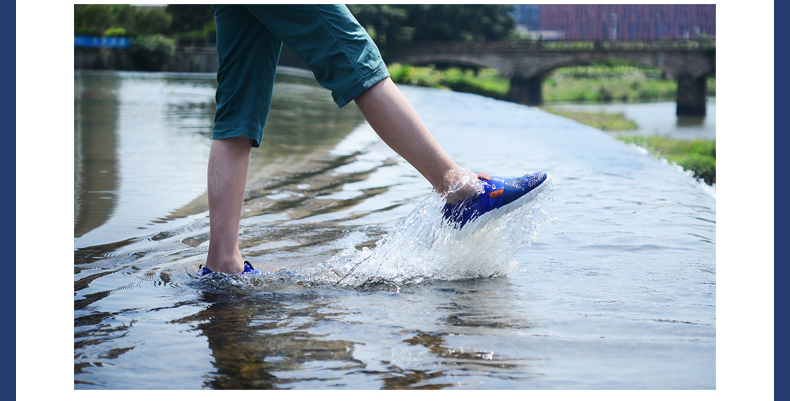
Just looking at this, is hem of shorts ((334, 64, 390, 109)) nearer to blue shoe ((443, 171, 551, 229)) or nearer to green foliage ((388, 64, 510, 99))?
blue shoe ((443, 171, 551, 229))

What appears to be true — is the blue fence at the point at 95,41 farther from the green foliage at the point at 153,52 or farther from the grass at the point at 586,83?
the grass at the point at 586,83

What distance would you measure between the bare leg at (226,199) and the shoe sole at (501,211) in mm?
701

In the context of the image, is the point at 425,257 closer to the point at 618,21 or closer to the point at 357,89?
the point at 357,89

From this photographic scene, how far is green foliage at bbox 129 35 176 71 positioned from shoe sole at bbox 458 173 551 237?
110ft

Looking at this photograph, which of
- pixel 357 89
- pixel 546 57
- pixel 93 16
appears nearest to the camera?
pixel 357 89

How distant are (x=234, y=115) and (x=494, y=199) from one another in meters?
0.85

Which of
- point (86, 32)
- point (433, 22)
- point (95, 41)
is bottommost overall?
point (95, 41)

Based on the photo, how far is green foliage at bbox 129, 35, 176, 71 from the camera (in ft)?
108

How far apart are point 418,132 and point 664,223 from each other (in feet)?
4.73

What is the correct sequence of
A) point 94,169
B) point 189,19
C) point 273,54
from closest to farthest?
point 273,54 < point 94,169 < point 189,19

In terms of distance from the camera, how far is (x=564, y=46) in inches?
1935

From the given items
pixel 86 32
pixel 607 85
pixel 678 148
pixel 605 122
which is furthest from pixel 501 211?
pixel 607 85

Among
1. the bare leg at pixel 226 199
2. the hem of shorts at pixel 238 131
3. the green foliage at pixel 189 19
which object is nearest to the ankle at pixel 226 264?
the bare leg at pixel 226 199
